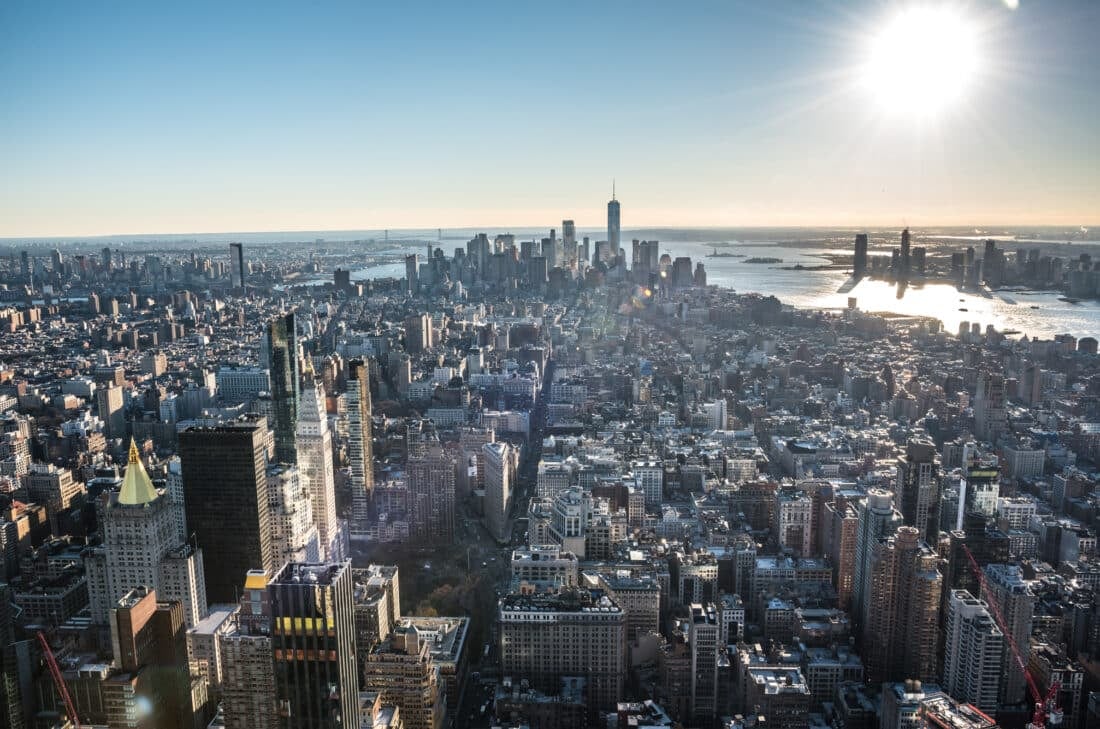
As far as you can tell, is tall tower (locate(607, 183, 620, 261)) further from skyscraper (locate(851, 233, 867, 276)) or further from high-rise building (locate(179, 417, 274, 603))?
high-rise building (locate(179, 417, 274, 603))

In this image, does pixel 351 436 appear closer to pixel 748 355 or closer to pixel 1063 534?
pixel 1063 534

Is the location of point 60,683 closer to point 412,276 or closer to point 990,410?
point 990,410

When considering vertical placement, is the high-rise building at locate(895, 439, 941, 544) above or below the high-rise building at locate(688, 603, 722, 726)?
above

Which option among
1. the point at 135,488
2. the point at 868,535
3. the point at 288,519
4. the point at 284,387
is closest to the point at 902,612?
the point at 868,535

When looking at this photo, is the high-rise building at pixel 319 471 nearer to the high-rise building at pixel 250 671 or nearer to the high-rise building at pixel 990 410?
the high-rise building at pixel 250 671

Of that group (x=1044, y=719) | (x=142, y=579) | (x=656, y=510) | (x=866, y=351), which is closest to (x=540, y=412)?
(x=656, y=510)

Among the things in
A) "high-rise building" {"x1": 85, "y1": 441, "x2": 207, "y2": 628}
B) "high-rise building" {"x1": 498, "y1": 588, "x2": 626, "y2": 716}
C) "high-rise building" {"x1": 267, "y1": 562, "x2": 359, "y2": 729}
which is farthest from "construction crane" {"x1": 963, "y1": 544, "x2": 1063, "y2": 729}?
"high-rise building" {"x1": 85, "y1": 441, "x2": 207, "y2": 628}
